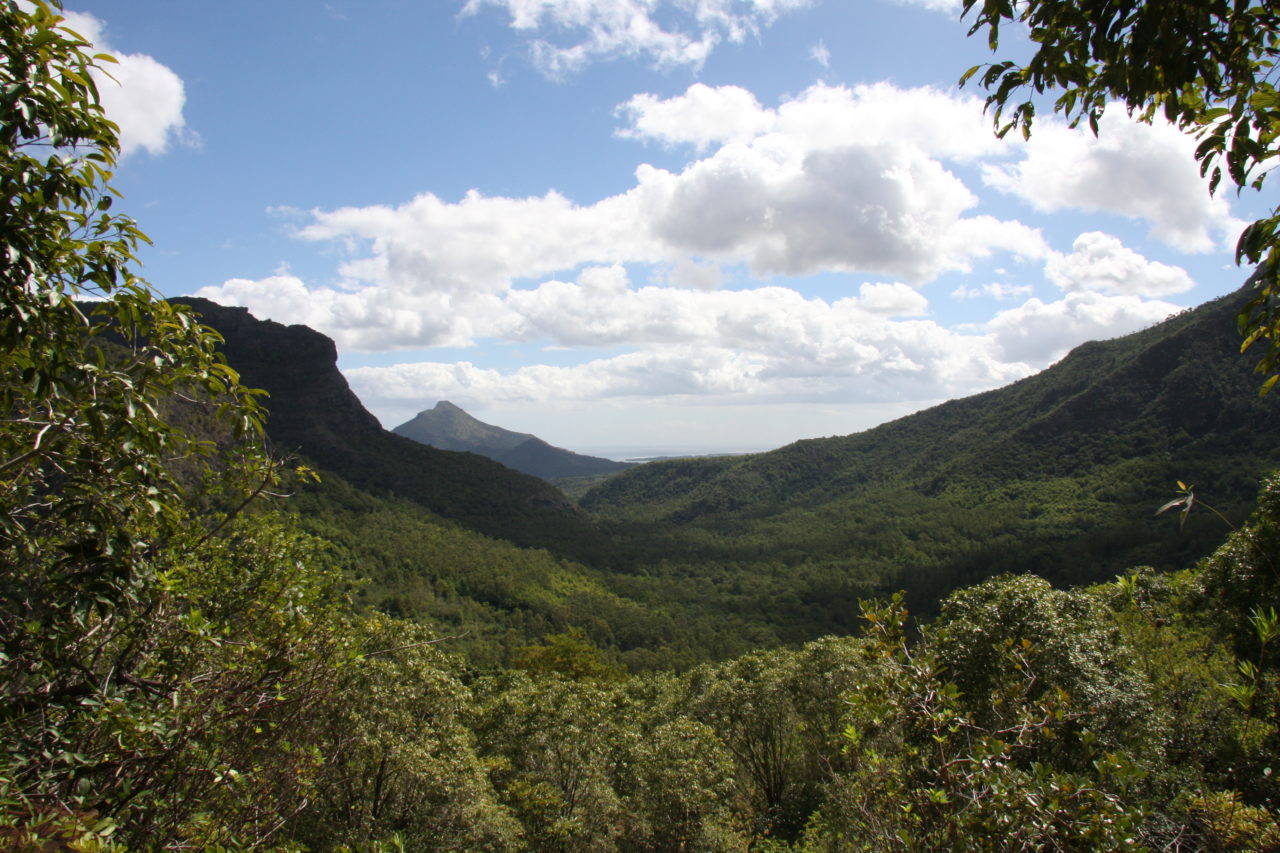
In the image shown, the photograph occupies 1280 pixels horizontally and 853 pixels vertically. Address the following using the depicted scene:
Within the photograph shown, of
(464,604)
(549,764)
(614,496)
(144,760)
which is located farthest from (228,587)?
(614,496)

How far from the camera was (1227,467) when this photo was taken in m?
58.2

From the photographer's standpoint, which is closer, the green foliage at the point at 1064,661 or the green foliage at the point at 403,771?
the green foliage at the point at 1064,661

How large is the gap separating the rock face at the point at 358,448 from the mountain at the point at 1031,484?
63.7 ft

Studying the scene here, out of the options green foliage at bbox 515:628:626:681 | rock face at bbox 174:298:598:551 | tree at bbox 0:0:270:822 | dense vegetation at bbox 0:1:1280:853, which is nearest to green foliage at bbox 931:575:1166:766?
dense vegetation at bbox 0:1:1280:853

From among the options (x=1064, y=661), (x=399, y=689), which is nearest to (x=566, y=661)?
(x=399, y=689)

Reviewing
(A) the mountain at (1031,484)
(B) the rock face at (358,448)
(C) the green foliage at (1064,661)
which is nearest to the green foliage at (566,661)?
(C) the green foliage at (1064,661)

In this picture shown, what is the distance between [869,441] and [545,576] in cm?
8900

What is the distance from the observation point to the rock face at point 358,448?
84.3 meters

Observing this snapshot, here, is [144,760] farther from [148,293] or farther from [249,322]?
[249,322]

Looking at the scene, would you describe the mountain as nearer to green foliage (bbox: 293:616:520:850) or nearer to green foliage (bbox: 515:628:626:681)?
green foliage (bbox: 515:628:626:681)

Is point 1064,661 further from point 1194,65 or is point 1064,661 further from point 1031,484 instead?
point 1031,484

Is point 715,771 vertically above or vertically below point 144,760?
below

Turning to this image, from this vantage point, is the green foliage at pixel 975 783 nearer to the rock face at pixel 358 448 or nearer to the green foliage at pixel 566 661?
the green foliage at pixel 566 661

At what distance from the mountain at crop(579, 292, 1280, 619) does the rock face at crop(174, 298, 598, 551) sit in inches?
764
